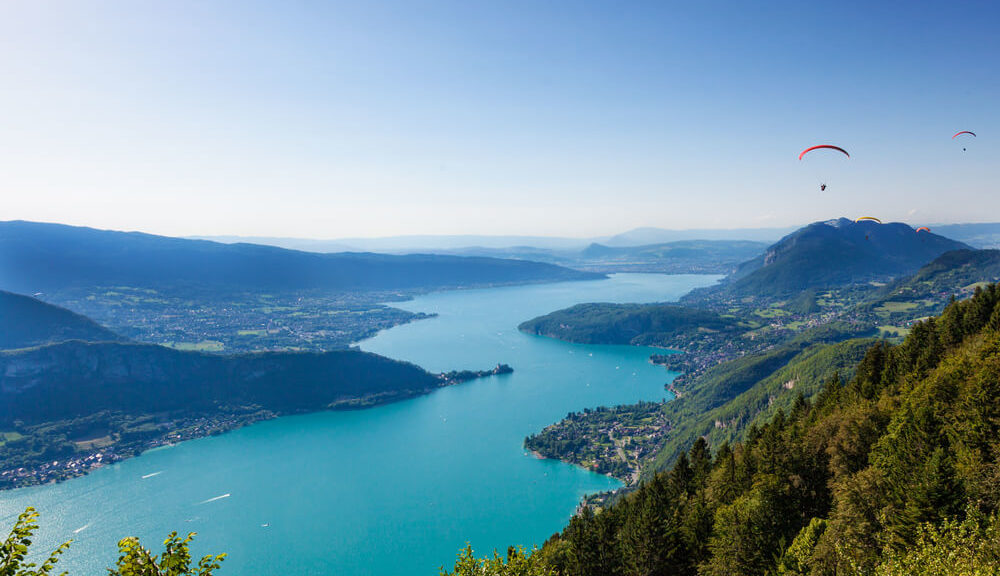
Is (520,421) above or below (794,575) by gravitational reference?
below

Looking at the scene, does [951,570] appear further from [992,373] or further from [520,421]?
[520,421]

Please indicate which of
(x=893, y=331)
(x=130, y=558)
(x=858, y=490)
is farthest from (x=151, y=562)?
(x=893, y=331)

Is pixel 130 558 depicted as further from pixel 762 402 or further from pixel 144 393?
pixel 144 393

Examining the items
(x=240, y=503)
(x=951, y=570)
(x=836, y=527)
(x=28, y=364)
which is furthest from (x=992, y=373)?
(x=28, y=364)

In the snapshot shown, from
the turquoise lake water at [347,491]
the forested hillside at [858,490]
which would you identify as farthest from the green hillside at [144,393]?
the forested hillside at [858,490]

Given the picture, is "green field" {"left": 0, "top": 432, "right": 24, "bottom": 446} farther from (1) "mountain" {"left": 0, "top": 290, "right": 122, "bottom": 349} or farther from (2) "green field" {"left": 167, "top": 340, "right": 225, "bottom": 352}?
(2) "green field" {"left": 167, "top": 340, "right": 225, "bottom": 352}
